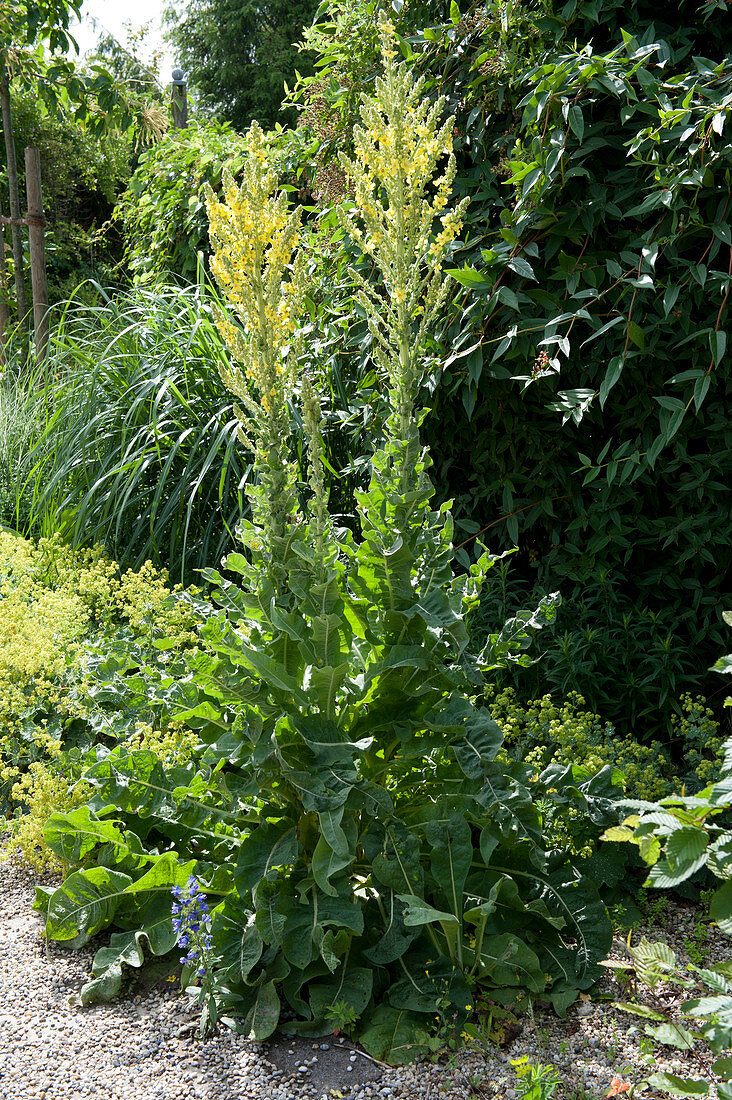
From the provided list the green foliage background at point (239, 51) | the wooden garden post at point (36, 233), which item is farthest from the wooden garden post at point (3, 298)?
the green foliage background at point (239, 51)

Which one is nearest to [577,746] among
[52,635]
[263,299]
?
[263,299]

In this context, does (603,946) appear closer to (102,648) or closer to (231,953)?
(231,953)

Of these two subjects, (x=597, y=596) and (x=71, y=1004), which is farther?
(x=597, y=596)

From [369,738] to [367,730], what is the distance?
14 centimetres

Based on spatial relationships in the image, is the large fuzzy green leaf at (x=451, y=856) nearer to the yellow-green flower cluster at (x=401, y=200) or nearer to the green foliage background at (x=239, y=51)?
the yellow-green flower cluster at (x=401, y=200)

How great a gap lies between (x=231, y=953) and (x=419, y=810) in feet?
1.79

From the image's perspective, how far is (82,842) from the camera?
240 centimetres

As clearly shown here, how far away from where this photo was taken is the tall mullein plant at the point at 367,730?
1.99 m

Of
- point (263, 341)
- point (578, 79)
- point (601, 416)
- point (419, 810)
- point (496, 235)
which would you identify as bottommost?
point (419, 810)

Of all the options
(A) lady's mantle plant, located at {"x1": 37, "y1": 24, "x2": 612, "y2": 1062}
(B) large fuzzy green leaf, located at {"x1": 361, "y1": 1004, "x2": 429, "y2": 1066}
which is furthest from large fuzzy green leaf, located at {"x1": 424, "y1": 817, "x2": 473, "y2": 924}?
(B) large fuzzy green leaf, located at {"x1": 361, "y1": 1004, "x2": 429, "y2": 1066}

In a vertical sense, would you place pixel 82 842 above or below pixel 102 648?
below

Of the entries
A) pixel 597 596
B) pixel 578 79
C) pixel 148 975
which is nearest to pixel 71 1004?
pixel 148 975

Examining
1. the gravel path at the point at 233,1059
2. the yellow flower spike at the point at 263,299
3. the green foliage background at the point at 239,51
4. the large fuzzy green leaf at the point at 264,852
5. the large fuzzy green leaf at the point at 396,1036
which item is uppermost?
the green foliage background at the point at 239,51

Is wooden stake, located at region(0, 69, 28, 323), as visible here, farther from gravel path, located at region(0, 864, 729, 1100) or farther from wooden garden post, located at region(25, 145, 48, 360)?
gravel path, located at region(0, 864, 729, 1100)
